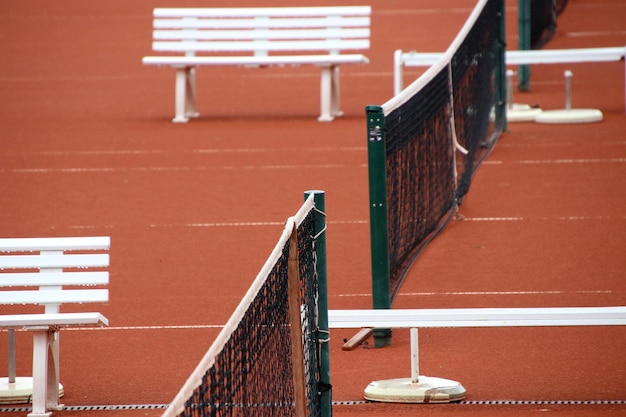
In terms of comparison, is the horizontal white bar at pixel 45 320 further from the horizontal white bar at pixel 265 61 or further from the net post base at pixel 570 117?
the net post base at pixel 570 117

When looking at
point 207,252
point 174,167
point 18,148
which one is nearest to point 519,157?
point 174,167

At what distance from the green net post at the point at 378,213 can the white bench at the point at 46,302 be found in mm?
1471

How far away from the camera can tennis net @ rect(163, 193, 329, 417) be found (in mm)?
3764

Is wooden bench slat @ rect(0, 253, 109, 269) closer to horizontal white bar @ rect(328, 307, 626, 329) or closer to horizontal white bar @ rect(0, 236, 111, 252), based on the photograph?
horizontal white bar @ rect(0, 236, 111, 252)

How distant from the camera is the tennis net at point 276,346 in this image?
148 inches

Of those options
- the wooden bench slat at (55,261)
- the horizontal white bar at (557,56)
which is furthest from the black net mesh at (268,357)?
the horizontal white bar at (557,56)

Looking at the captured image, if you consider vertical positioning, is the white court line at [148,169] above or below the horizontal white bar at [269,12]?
below

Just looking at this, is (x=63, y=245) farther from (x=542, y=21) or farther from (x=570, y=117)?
(x=542, y=21)

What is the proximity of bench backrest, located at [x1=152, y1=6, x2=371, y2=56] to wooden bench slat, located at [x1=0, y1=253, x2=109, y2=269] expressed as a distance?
26.7ft

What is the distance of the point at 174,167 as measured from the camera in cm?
1205

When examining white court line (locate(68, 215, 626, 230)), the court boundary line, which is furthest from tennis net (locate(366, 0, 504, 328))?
the court boundary line

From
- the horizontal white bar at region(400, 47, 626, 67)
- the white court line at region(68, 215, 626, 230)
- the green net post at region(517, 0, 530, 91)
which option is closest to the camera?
the white court line at region(68, 215, 626, 230)

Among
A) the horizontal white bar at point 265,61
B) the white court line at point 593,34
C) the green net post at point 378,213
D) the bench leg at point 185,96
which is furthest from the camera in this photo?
the white court line at point 593,34

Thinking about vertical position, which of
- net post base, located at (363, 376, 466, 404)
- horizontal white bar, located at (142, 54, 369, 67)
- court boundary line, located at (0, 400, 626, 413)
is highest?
horizontal white bar, located at (142, 54, 369, 67)
